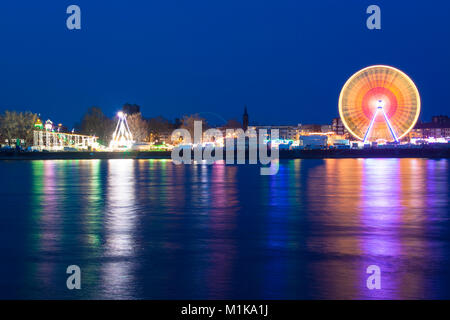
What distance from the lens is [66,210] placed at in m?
16.5

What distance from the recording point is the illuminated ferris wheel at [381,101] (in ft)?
212

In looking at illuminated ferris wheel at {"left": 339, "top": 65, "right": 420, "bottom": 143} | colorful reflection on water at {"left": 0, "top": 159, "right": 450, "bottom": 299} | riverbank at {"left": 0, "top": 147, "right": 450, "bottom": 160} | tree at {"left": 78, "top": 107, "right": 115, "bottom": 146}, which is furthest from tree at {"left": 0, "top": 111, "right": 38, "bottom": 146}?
colorful reflection on water at {"left": 0, "top": 159, "right": 450, "bottom": 299}

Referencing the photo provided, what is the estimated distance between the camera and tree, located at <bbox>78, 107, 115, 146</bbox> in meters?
131

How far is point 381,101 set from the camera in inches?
2569

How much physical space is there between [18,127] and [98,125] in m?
22.4

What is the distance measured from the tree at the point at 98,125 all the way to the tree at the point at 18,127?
719 inches

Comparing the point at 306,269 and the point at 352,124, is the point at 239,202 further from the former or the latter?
the point at 352,124

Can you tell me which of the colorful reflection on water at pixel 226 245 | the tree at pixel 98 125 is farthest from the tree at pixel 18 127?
the colorful reflection on water at pixel 226 245

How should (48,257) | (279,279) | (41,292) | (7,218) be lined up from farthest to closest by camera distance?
(7,218), (48,257), (279,279), (41,292)

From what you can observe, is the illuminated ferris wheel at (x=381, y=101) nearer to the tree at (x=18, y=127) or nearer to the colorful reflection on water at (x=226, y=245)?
the colorful reflection on water at (x=226, y=245)

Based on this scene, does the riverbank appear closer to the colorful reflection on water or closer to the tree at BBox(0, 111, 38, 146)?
the tree at BBox(0, 111, 38, 146)

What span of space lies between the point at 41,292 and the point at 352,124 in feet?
206

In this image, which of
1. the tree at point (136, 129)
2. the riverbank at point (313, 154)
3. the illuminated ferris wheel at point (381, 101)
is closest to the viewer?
the illuminated ferris wheel at point (381, 101)
